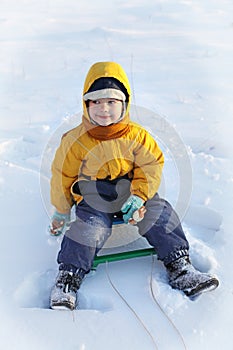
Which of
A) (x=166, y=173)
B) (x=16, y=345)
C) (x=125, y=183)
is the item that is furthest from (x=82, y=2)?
Answer: (x=16, y=345)

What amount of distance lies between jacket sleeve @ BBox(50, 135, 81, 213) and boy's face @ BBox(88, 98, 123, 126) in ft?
0.49

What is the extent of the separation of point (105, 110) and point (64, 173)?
323 mm

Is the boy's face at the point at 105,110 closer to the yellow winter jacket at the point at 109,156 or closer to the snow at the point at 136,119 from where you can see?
the yellow winter jacket at the point at 109,156

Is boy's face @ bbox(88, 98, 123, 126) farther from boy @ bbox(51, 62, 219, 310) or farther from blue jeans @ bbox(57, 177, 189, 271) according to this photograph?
blue jeans @ bbox(57, 177, 189, 271)

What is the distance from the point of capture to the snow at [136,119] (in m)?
1.59

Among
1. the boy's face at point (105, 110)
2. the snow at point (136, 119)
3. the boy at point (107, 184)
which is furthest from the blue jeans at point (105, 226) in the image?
the boy's face at point (105, 110)

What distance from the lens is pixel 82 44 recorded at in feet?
13.8

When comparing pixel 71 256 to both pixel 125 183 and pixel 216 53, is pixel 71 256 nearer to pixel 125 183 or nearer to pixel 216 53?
pixel 125 183

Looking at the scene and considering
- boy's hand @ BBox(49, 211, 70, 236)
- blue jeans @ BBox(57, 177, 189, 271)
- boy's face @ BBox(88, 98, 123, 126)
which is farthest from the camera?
boy's hand @ BBox(49, 211, 70, 236)

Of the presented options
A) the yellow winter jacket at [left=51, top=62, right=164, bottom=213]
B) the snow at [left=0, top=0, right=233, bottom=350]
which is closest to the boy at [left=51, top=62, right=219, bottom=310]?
the yellow winter jacket at [left=51, top=62, right=164, bottom=213]

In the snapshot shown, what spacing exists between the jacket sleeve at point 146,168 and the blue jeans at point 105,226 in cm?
5

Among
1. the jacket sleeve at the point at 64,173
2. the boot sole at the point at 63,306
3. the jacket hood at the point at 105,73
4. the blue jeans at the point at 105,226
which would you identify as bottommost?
the boot sole at the point at 63,306

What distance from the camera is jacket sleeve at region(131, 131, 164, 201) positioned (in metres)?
1.93

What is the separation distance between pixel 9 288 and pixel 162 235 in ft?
2.03
